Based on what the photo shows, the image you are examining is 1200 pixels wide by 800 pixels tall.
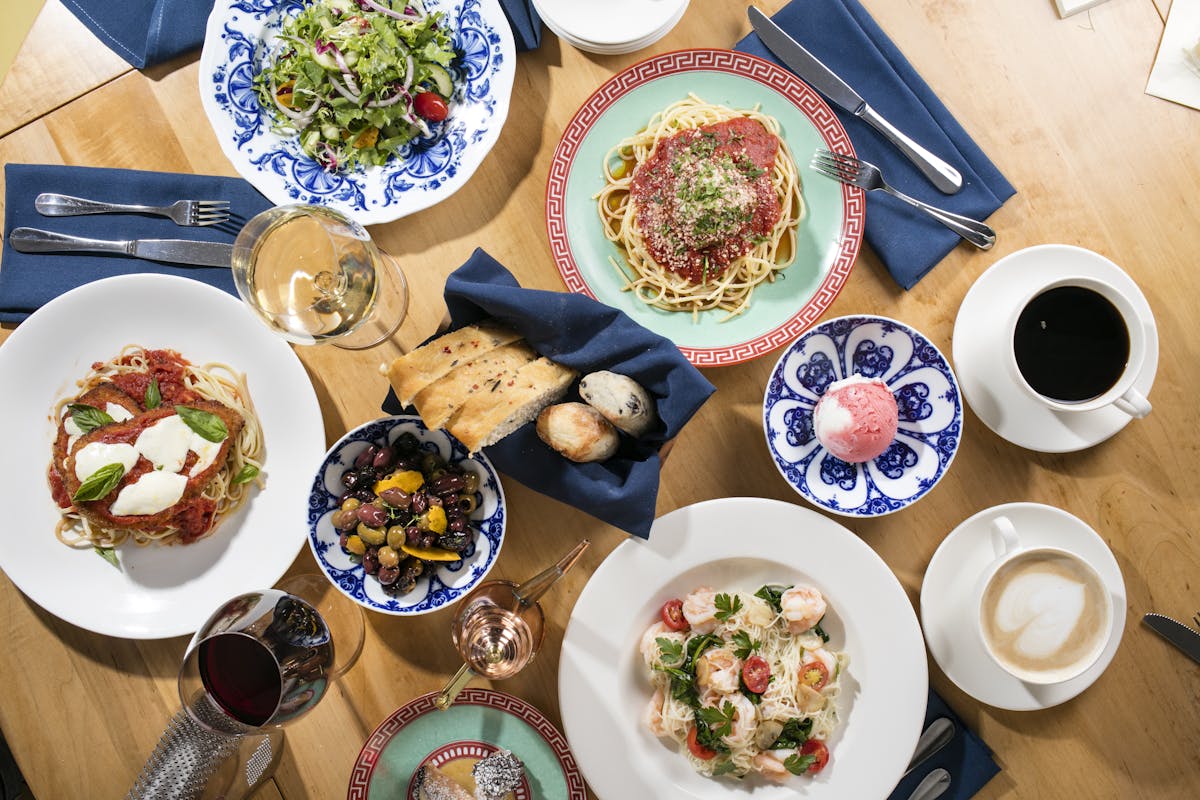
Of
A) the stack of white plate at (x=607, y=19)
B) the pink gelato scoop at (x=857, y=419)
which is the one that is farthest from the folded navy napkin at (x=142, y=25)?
the pink gelato scoop at (x=857, y=419)

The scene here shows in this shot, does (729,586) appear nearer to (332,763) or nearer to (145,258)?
(332,763)

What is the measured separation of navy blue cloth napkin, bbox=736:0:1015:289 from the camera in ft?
7.29

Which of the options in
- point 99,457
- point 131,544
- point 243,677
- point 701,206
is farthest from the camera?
point 131,544

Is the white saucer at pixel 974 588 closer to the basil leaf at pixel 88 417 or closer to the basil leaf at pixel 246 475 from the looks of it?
the basil leaf at pixel 246 475

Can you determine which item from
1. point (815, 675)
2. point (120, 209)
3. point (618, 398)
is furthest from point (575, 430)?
point (120, 209)

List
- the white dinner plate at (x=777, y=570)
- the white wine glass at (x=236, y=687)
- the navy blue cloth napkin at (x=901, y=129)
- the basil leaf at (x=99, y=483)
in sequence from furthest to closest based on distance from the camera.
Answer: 1. the navy blue cloth napkin at (x=901, y=129)
2. the white dinner plate at (x=777, y=570)
3. the basil leaf at (x=99, y=483)
4. the white wine glass at (x=236, y=687)

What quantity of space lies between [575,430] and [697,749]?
95cm

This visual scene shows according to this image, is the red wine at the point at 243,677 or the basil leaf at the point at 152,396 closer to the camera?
the red wine at the point at 243,677

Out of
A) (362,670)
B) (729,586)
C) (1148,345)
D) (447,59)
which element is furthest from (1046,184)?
(362,670)

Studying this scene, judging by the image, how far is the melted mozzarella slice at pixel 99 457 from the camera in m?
2.05

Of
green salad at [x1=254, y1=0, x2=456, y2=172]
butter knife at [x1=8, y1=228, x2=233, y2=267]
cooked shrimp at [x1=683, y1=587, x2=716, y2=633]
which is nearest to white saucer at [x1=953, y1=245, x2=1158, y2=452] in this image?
cooked shrimp at [x1=683, y1=587, x2=716, y2=633]

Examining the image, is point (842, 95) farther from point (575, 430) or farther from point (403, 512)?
point (403, 512)

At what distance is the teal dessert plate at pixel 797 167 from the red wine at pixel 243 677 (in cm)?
124

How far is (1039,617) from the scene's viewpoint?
201 centimetres
